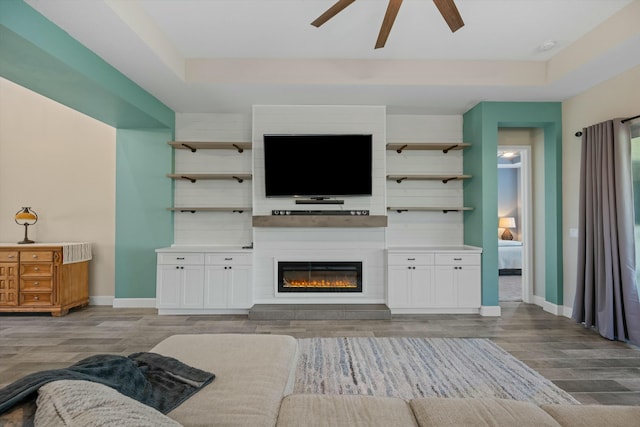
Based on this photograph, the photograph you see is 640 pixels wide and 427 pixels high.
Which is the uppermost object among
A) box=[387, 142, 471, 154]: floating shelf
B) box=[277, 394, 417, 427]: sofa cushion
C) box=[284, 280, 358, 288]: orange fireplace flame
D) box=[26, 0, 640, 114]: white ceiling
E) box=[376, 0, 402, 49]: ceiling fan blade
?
box=[26, 0, 640, 114]: white ceiling

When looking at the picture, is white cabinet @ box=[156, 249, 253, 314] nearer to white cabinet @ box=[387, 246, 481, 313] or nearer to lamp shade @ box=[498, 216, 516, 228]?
white cabinet @ box=[387, 246, 481, 313]

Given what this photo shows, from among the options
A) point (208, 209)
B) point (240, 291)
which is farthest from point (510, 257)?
point (208, 209)

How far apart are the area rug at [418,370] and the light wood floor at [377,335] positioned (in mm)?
207

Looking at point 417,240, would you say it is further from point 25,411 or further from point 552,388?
point 25,411

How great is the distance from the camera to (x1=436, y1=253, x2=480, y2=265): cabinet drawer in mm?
4414

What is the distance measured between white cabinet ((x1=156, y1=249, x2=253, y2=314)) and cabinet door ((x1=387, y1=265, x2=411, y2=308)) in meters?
1.77

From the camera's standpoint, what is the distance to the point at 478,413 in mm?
1295

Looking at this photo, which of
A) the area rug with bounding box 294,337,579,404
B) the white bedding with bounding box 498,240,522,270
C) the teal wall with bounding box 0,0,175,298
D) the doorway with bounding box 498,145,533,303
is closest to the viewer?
the area rug with bounding box 294,337,579,404

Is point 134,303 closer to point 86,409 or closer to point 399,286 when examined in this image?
point 399,286

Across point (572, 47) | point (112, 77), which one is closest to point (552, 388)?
point (572, 47)

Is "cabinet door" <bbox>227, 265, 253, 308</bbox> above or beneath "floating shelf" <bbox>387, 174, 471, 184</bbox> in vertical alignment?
beneath

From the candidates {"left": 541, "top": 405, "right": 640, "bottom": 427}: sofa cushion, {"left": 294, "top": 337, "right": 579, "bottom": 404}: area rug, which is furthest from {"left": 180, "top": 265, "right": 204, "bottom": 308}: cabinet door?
{"left": 541, "top": 405, "right": 640, "bottom": 427}: sofa cushion

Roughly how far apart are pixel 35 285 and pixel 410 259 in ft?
15.6

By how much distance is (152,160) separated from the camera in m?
4.86
